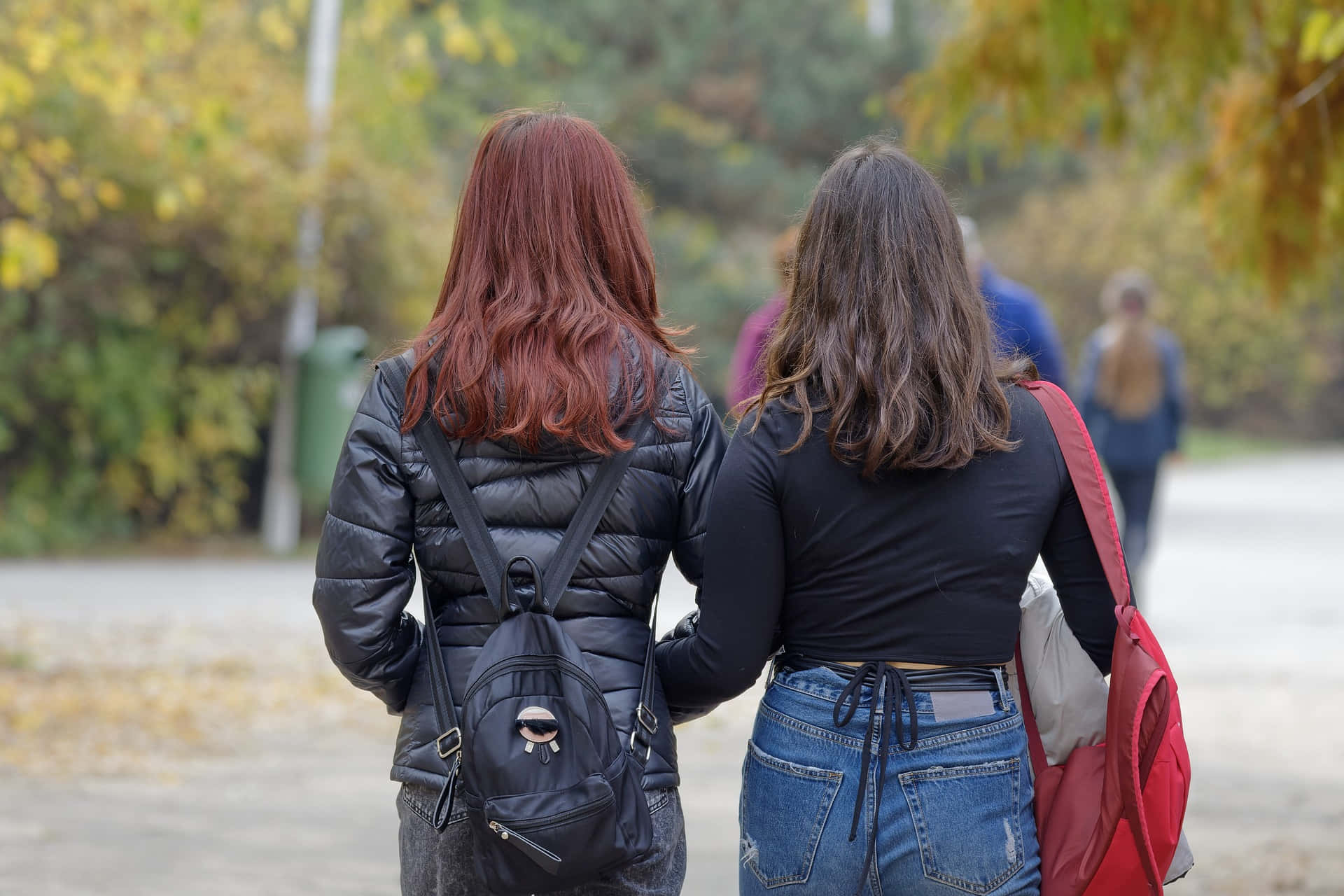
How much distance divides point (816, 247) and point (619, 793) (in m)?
0.93

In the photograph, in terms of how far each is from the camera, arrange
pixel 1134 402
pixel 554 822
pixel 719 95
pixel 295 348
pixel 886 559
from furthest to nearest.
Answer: pixel 719 95
pixel 295 348
pixel 1134 402
pixel 886 559
pixel 554 822

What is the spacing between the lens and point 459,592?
8.82ft

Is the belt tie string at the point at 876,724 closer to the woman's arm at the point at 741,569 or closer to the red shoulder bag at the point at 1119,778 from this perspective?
the woman's arm at the point at 741,569

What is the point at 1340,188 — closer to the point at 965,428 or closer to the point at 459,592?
the point at 965,428

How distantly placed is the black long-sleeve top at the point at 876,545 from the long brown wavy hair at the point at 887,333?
0.05 metres

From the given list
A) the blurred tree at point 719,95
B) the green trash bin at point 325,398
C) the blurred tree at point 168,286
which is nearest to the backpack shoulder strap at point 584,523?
the blurred tree at point 168,286

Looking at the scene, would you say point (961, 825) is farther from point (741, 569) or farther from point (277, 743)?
point (277, 743)

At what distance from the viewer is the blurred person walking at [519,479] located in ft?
8.66

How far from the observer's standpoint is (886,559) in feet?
8.26

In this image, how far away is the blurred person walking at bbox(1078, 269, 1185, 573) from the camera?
30.9ft

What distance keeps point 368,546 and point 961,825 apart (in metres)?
1.05

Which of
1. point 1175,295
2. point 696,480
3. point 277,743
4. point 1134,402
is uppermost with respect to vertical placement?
point 696,480

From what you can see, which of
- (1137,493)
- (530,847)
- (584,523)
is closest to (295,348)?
→ (1137,493)

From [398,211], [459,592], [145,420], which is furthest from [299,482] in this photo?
[459,592]
